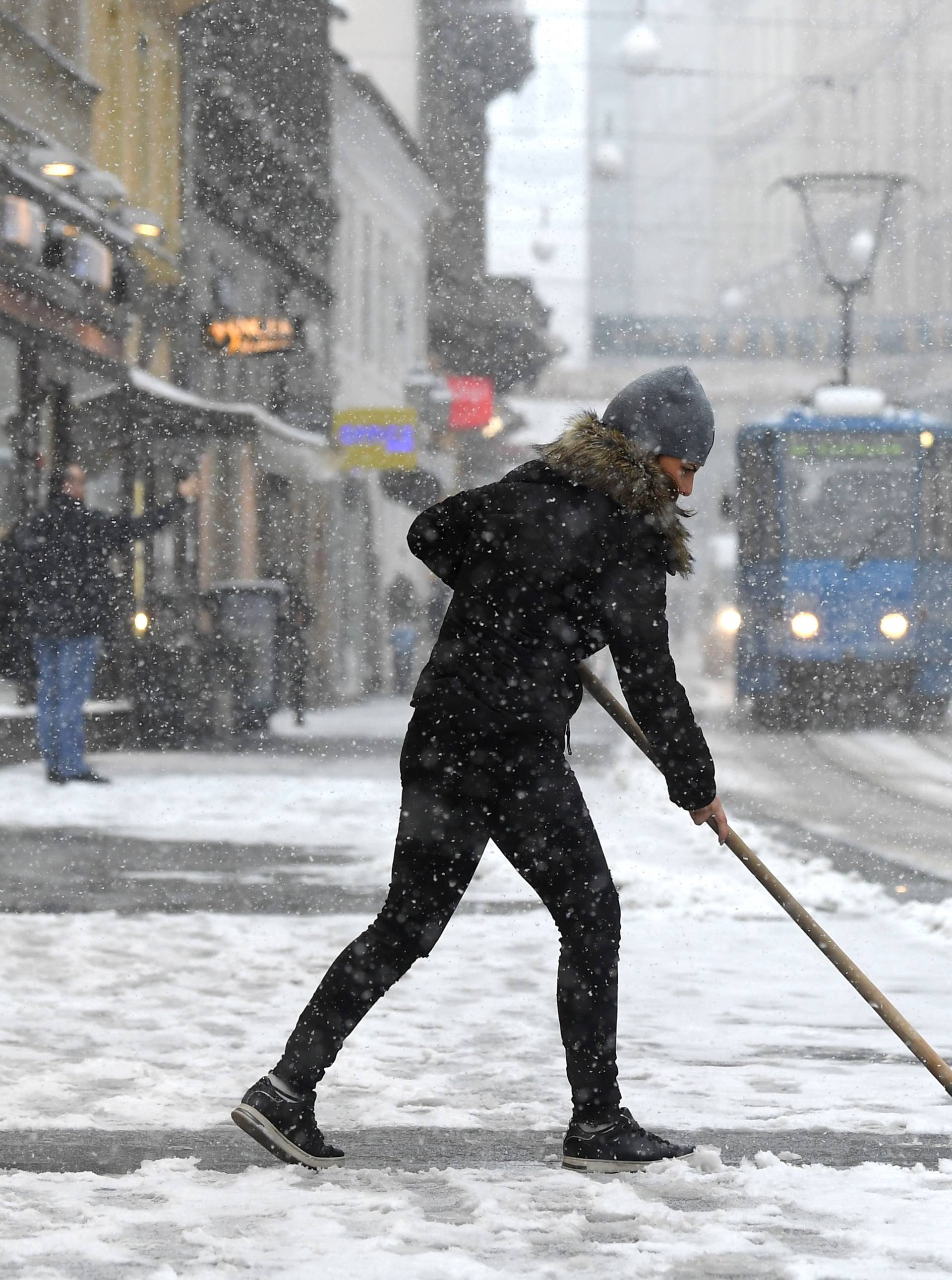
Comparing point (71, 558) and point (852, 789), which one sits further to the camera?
point (852, 789)

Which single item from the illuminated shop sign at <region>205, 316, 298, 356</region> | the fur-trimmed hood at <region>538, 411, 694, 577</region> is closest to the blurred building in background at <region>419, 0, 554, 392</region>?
the illuminated shop sign at <region>205, 316, 298, 356</region>

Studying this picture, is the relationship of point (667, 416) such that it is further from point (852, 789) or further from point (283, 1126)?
point (852, 789)

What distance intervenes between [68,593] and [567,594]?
8.96 m

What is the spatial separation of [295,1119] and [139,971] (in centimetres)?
270

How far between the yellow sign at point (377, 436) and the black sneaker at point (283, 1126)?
23.9 metres

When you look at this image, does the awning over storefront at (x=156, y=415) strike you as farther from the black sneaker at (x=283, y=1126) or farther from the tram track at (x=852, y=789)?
the black sneaker at (x=283, y=1126)

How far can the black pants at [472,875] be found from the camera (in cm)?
434

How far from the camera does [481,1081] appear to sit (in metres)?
5.34

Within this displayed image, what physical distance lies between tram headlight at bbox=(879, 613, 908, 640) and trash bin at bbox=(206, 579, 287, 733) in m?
6.17

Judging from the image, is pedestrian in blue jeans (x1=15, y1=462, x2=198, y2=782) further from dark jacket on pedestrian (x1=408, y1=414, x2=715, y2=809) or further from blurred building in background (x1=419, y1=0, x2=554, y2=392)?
blurred building in background (x1=419, y1=0, x2=554, y2=392)

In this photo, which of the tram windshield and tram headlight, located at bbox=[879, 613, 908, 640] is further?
the tram windshield

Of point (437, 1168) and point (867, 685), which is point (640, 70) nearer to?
point (867, 685)

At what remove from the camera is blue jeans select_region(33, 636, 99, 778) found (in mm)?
13328

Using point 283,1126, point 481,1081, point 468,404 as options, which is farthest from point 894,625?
point 468,404
